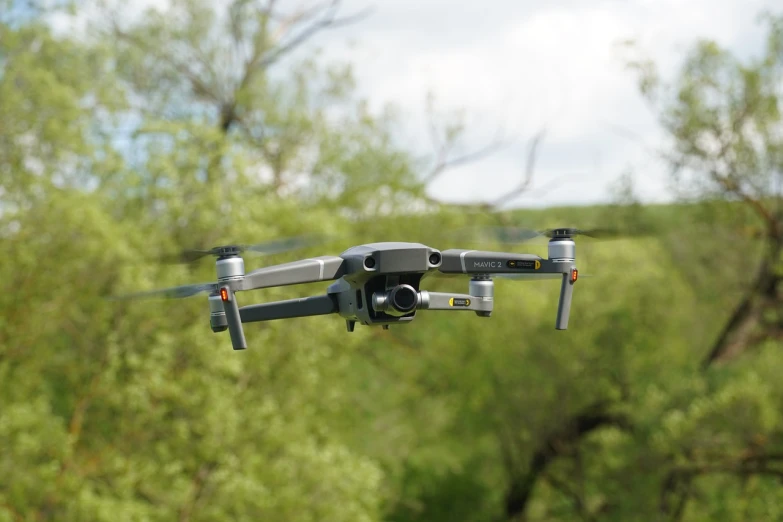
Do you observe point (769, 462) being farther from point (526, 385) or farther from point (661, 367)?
point (526, 385)

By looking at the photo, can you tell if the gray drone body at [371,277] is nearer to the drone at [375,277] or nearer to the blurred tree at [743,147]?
the drone at [375,277]

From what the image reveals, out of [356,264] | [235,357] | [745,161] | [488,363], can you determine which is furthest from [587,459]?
[356,264]

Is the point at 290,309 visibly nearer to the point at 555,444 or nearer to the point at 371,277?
the point at 371,277

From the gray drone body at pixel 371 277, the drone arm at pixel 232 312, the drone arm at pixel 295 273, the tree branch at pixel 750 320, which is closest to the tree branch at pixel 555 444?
the tree branch at pixel 750 320

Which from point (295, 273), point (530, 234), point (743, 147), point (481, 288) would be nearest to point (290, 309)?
point (295, 273)

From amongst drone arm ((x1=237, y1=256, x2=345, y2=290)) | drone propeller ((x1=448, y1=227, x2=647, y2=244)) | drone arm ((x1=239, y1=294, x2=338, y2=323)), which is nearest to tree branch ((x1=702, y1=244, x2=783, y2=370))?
drone propeller ((x1=448, y1=227, x2=647, y2=244))

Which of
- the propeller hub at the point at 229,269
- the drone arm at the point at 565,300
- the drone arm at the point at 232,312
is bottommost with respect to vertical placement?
the drone arm at the point at 565,300

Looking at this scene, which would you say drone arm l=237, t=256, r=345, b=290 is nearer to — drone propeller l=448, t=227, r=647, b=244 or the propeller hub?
the propeller hub

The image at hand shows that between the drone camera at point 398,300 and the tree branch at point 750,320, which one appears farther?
the tree branch at point 750,320
